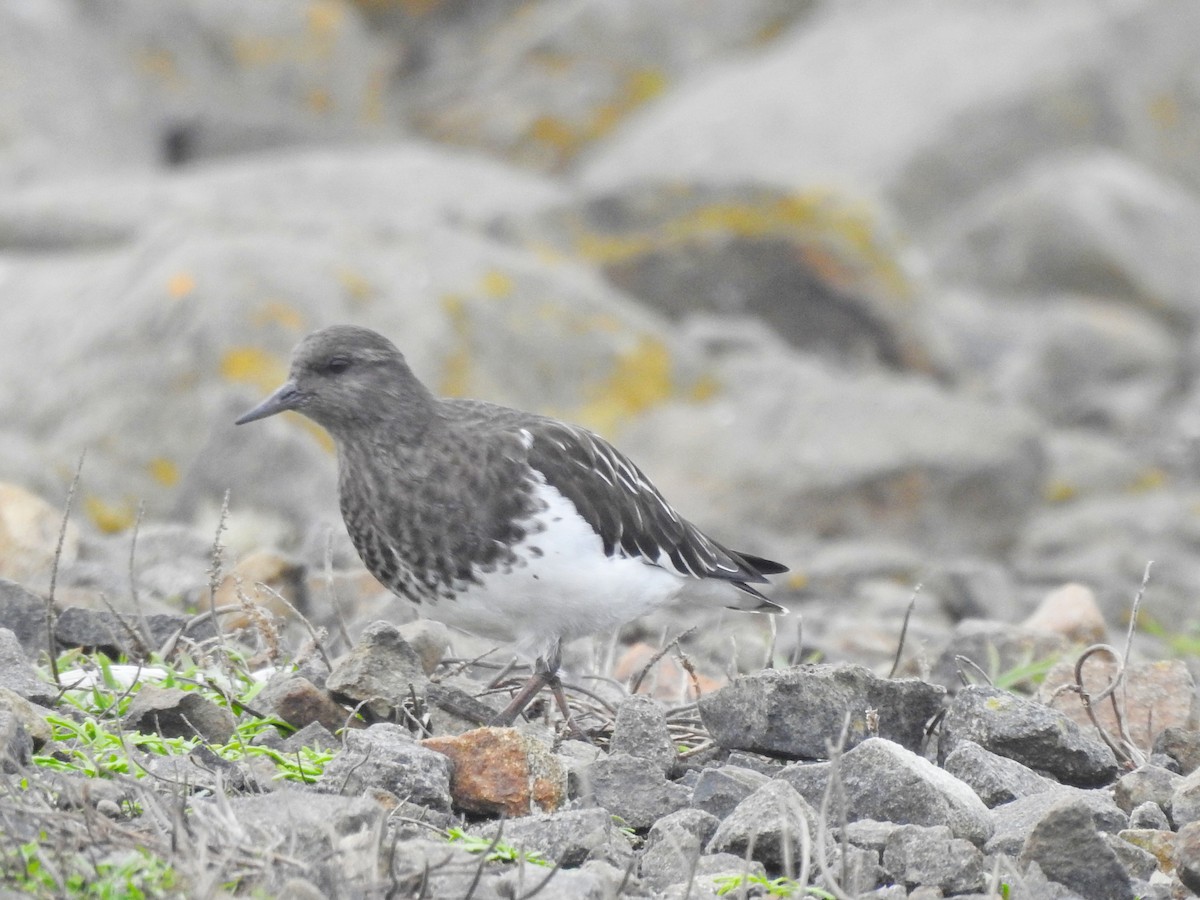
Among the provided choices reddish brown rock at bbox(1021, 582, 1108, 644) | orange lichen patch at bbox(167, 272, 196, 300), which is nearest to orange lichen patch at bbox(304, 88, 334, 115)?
orange lichen patch at bbox(167, 272, 196, 300)

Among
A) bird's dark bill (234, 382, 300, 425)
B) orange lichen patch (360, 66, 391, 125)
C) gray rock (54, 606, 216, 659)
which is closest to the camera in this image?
gray rock (54, 606, 216, 659)

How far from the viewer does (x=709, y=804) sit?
3787mm

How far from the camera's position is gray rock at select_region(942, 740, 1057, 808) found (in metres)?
3.87

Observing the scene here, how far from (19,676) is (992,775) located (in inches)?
88.9

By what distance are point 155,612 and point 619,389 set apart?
5055mm

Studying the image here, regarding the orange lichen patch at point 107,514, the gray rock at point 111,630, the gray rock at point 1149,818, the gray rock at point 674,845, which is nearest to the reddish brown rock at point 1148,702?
the gray rock at point 1149,818

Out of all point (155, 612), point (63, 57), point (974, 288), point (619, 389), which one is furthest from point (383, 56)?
point (155, 612)

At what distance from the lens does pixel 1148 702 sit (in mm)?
4699

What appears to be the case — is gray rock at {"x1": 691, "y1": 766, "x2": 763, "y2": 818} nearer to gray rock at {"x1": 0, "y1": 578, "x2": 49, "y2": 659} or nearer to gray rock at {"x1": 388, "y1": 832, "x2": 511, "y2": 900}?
gray rock at {"x1": 388, "y1": 832, "x2": 511, "y2": 900}

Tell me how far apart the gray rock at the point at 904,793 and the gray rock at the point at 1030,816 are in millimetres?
39

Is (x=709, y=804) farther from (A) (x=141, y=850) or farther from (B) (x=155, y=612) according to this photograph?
(B) (x=155, y=612)

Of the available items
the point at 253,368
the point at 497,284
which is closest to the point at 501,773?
the point at 253,368

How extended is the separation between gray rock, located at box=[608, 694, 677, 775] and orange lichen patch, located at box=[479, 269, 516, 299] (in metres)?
5.87

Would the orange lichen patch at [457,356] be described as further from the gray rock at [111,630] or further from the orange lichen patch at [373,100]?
the orange lichen patch at [373,100]
